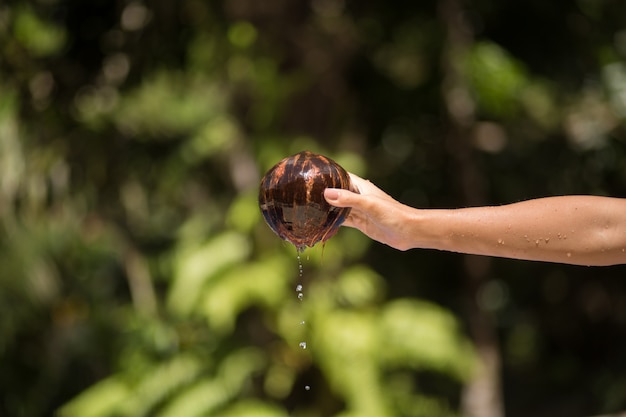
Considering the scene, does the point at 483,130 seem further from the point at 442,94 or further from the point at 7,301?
the point at 7,301

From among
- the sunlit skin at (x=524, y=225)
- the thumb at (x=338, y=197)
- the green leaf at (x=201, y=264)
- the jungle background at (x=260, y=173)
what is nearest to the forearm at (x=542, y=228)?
the sunlit skin at (x=524, y=225)

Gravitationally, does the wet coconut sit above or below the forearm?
above

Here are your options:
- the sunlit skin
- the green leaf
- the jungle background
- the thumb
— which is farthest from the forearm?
the green leaf

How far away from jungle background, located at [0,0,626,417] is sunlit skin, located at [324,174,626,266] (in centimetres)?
396

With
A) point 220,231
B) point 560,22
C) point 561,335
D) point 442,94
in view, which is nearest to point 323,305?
point 220,231

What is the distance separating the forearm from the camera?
202 cm

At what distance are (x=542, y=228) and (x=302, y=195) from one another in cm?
56

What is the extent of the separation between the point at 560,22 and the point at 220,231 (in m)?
3.25

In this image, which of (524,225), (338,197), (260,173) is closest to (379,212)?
(338,197)

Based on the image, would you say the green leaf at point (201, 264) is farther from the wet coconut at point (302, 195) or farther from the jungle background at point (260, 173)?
the wet coconut at point (302, 195)

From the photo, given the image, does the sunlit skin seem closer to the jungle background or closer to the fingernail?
the fingernail

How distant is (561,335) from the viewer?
441 inches

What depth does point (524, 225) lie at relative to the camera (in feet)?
6.61

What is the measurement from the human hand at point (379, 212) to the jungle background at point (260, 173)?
3.86 metres
